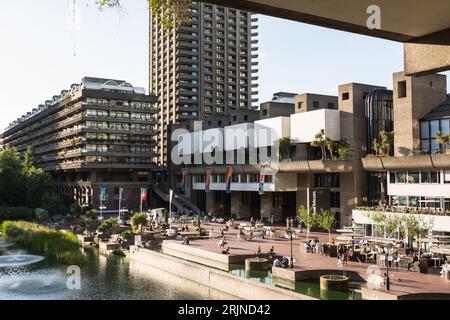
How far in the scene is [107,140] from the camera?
305 ft

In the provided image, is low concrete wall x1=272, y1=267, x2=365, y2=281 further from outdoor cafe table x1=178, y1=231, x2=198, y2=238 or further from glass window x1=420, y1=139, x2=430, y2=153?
outdoor cafe table x1=178, y1=231, x2=198, y2=238

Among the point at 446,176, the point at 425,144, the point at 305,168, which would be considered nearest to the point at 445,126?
the point at 425,144

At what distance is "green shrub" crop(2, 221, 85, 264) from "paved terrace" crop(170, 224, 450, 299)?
10159 millimetres

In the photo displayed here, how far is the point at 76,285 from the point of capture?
102 ft

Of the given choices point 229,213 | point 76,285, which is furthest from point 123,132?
point 76,285

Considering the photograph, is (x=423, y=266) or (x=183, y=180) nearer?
(x=423, y=266)

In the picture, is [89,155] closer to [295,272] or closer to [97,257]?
[97,257]

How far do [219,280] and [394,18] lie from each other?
2476 centimetres

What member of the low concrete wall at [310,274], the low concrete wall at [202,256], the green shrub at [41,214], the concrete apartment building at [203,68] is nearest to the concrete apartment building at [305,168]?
the low concrete wall at [202,256]

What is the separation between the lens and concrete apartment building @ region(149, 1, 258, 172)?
393 ft

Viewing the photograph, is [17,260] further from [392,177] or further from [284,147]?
[392,177]

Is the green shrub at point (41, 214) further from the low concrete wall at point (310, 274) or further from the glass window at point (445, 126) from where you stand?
the glass window at point (445, 126)
